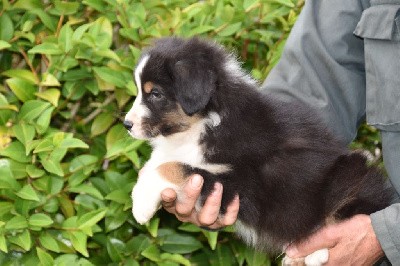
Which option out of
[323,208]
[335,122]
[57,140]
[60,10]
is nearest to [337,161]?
Result: [323,208]

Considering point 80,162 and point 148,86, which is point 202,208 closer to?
point 148,86

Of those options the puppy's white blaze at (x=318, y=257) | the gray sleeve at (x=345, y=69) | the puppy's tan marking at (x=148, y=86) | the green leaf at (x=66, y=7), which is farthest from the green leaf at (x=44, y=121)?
the puppy's white blaze at (x=318, y=257)

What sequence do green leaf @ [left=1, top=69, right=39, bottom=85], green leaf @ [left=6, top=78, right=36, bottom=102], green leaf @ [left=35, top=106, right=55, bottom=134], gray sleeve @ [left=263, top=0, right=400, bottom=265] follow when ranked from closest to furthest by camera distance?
gray sleeve @ [left=263, top=0, right=400, bottom=265] < green leaf @ [left=35, top=106, right=55, bottom=134] < green leaf @ [left=6, top=78, right=36, bottom=102] < green leaf @ [left=1, top=69, right=39, bottom=85]

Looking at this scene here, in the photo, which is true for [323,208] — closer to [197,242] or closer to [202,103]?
[202,103]

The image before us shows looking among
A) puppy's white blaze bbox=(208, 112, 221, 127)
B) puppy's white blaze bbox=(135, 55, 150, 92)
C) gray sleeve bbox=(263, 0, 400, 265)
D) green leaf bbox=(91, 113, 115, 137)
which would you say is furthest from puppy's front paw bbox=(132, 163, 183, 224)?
green leaf bbox=(91, 113, 115, 137)

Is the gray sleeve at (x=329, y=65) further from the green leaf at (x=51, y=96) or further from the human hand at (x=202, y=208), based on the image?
the green leaf at (x=51, y=96)

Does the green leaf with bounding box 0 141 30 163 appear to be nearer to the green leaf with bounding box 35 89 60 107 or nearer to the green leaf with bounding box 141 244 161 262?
the green leaf with bounding box 35 89 60 107

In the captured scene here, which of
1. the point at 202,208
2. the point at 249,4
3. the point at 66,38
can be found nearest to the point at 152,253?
the point at 202,208
